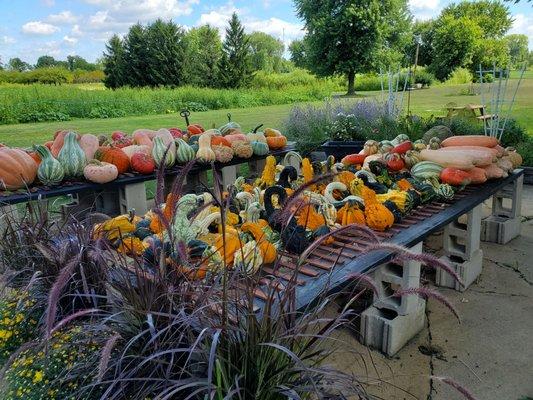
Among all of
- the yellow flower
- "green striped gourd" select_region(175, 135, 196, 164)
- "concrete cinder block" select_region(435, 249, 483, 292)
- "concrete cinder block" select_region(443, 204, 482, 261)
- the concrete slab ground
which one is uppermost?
"green striped gourd" select_region(175, 135, 196, 164)

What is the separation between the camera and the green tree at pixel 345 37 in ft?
94.1

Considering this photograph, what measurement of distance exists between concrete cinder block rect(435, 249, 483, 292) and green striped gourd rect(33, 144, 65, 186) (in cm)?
291

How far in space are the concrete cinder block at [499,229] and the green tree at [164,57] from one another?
28175mm

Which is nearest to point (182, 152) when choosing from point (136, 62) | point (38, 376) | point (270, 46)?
point (38, 376)

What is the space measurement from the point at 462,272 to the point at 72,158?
3.05 meters

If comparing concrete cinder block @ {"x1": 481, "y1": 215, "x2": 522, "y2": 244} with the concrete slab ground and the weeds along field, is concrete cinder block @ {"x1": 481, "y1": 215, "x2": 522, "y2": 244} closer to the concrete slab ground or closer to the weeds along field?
the concrete slab ground

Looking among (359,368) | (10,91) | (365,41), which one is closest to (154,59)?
(365,41)

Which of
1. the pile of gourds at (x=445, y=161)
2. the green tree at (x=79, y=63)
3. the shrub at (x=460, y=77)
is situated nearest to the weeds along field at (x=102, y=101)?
the pile of gourds at (x=445, y=161)

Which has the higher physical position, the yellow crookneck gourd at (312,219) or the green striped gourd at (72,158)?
the green striped gourd at (72,158)

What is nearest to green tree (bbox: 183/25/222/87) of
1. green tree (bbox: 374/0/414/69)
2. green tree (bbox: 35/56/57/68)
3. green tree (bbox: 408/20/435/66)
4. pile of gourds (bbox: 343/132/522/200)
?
green tree (bbox: 374/0/414/69)

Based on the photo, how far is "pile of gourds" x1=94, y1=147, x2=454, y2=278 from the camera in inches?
68.2

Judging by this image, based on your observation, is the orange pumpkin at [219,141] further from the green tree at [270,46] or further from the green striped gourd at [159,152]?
the green tree at [270,46]

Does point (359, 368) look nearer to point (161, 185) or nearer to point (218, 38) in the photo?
point (161, 185)

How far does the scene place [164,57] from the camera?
29969 mm
